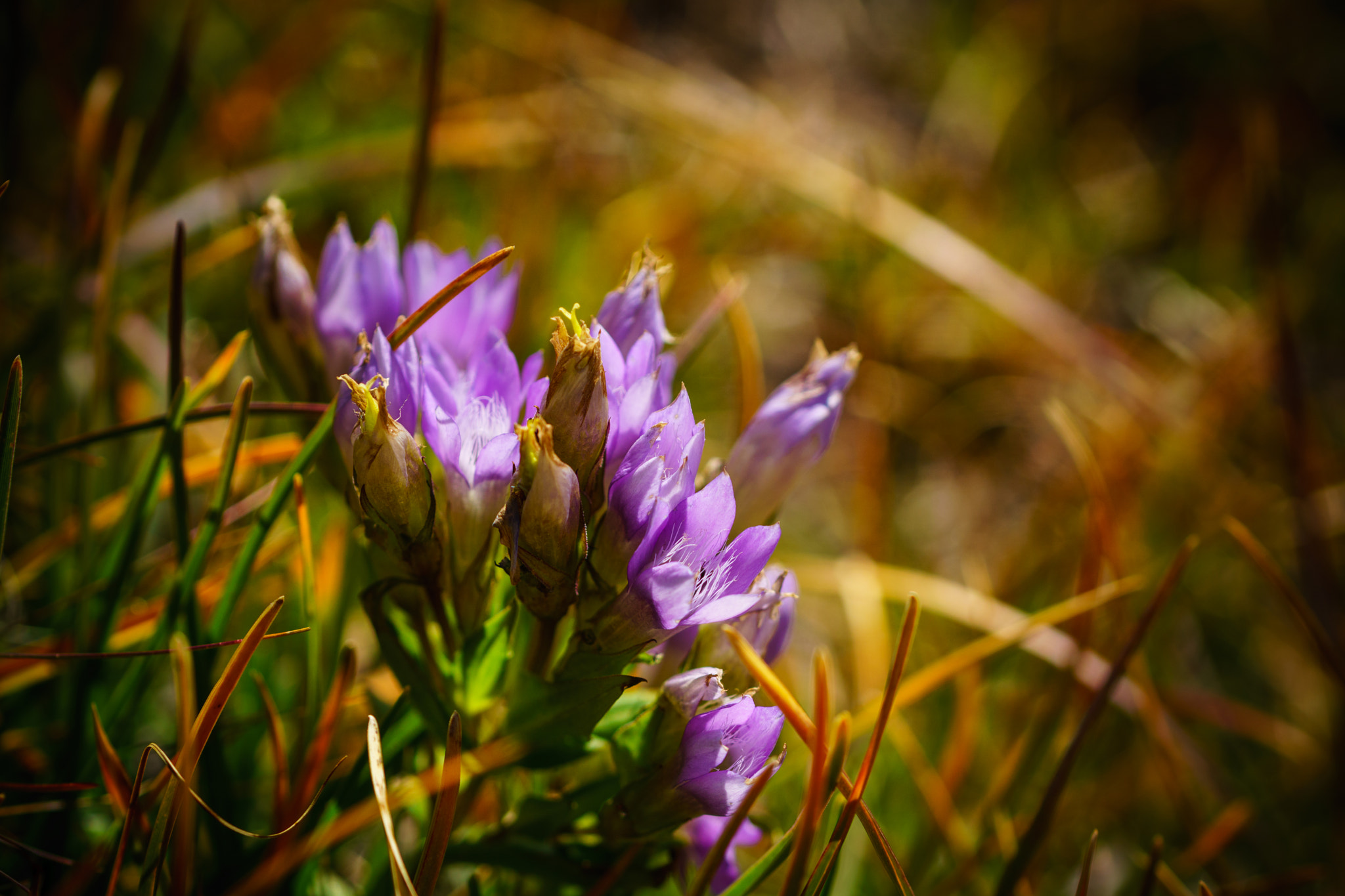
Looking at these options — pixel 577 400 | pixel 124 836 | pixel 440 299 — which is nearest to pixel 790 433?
pixel 577 400

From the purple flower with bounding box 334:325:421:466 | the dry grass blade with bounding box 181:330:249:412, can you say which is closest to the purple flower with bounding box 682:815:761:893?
the purple flower with bounding box 334:325:421:466

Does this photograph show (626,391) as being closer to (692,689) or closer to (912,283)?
(692,689)

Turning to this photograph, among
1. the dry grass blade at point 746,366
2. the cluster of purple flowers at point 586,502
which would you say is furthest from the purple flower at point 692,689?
the dry grass blade at point 746,366

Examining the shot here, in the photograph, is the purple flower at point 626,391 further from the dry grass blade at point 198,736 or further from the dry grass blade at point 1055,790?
the dry grass blade at point 1055,790

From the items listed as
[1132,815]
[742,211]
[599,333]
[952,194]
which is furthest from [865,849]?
[952,194]

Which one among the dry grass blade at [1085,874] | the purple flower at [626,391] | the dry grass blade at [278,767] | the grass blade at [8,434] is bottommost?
the dry grass blade at [278,767]
